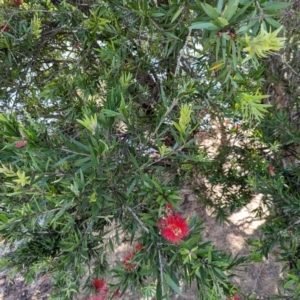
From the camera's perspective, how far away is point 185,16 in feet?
2.87

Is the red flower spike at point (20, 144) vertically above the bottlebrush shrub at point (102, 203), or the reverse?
the red flower spike at point (20, 144)

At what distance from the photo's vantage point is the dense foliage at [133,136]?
0.79 metres

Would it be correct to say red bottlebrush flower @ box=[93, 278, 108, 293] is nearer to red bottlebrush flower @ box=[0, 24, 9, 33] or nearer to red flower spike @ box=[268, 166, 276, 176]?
red flower spike @ box=[268, 166, 276, 176]

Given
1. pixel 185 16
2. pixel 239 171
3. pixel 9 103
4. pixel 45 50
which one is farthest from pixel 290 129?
pixel 9 103

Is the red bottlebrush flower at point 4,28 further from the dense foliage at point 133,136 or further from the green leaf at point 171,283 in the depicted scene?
the green leaf at point 171,283

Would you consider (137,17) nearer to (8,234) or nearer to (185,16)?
(185,16)

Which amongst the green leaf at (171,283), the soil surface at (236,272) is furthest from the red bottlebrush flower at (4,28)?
the soil surface at (236,272)

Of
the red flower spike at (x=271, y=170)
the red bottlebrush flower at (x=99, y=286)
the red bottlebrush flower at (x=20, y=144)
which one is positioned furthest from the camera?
the red flower spike at (x=271, y=170)

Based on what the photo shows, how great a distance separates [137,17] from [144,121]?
43 centimetres

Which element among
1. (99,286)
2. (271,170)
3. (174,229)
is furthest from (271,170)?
(99,286)

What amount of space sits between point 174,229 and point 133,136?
31 cm

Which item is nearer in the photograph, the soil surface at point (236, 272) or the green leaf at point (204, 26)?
the green leaf at point (204, 26)

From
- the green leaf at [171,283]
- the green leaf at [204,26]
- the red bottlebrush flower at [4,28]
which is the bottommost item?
the green leaf at [171,283]

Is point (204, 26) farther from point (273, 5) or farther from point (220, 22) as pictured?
point (273, 5)
